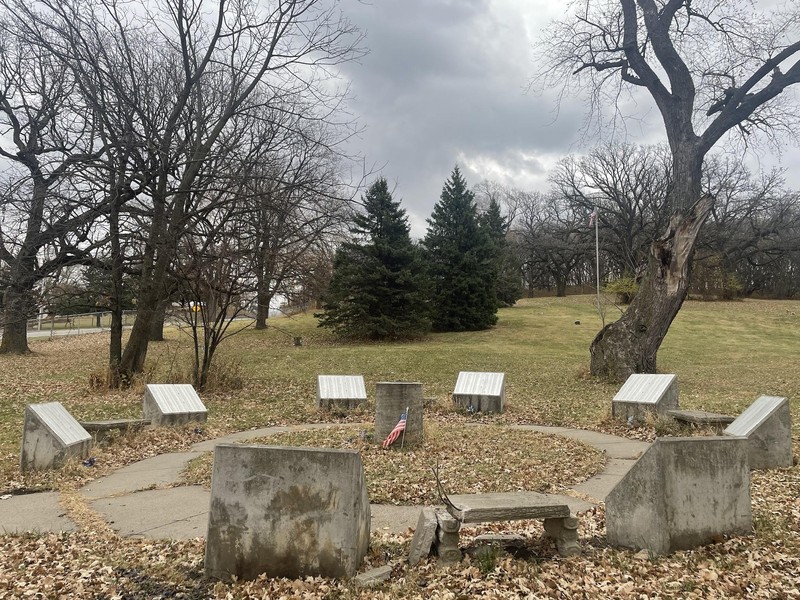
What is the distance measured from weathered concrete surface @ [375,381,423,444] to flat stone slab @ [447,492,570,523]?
14.3 feet

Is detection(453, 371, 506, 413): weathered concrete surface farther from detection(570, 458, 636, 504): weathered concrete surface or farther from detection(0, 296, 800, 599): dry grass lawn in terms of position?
detection(570, 458, 636, 504): weathered concrete surface

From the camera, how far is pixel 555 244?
5428 centimetres

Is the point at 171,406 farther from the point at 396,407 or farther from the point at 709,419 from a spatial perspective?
the point at 709,419

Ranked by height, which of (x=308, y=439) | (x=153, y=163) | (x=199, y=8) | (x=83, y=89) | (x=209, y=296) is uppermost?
(x=199, y=8)

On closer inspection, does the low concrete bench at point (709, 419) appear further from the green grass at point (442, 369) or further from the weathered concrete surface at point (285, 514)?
the weathered concrete surface at point (285, 514)

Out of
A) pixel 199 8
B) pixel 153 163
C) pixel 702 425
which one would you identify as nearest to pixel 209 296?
pixel 153 163

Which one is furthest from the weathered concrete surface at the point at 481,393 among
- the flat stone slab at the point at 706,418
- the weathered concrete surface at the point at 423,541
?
the weathered concrete surface at the point at 423,541

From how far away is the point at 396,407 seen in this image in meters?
8.64

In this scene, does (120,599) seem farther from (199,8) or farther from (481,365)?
(481,365)

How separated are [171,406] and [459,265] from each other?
24698mm

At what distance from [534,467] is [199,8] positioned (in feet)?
46.4

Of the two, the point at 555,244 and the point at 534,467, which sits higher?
the point at 555,244

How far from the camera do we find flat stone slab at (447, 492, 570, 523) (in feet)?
12.7

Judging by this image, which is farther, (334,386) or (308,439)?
(334,386)
